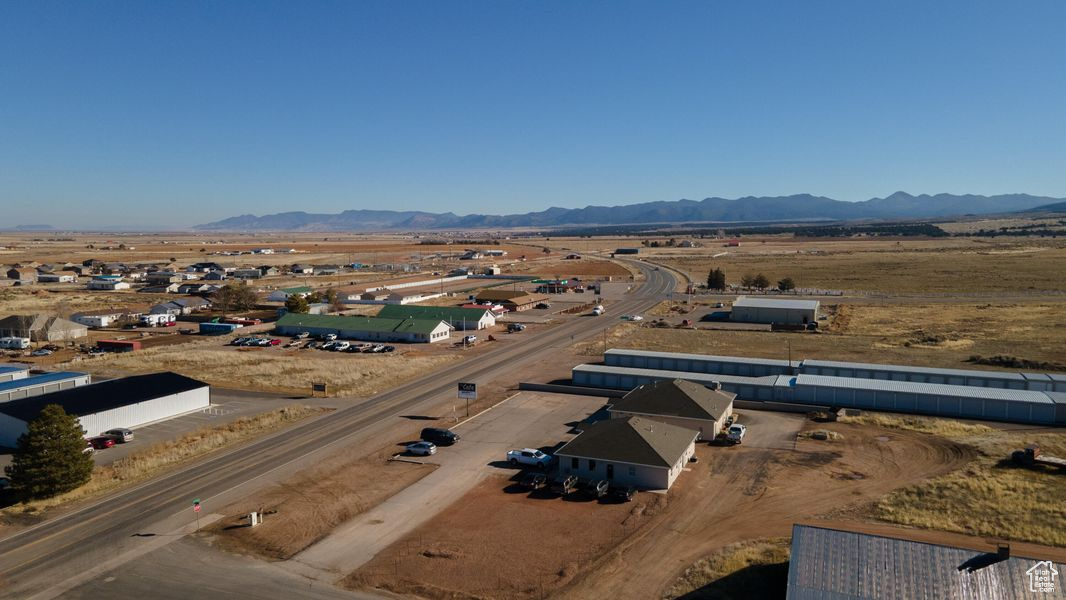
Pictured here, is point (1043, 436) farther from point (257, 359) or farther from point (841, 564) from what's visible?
point (257, 359)

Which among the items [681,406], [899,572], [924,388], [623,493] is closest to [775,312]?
[924,388]

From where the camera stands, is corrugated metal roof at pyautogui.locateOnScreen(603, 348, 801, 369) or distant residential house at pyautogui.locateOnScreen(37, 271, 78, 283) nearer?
corrugated metal roof at pyautogui.locateOnScreen(603, 348, 801, 369)

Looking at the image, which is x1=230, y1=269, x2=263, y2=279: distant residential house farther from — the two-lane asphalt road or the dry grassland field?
the two-lane asphalt road

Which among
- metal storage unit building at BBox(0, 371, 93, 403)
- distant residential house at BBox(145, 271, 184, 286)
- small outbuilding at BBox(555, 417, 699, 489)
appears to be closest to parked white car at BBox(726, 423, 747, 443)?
small outbuilding at BBox(555, 417, 699, 489)

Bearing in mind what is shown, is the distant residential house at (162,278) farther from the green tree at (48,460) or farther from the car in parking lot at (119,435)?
the green tree at (48,460)

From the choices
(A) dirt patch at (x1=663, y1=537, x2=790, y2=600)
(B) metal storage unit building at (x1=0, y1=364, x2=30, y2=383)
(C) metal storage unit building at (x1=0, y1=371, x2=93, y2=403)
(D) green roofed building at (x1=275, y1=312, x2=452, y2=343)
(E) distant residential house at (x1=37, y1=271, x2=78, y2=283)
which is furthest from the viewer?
(E) distant residential house at (x1=37, y1=271, x2=78, y2=283)

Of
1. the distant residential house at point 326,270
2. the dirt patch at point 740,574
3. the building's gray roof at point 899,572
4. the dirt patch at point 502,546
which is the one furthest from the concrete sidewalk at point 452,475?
the distant residential house at point 326,270

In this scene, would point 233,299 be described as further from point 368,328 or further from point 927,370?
point 927,370
